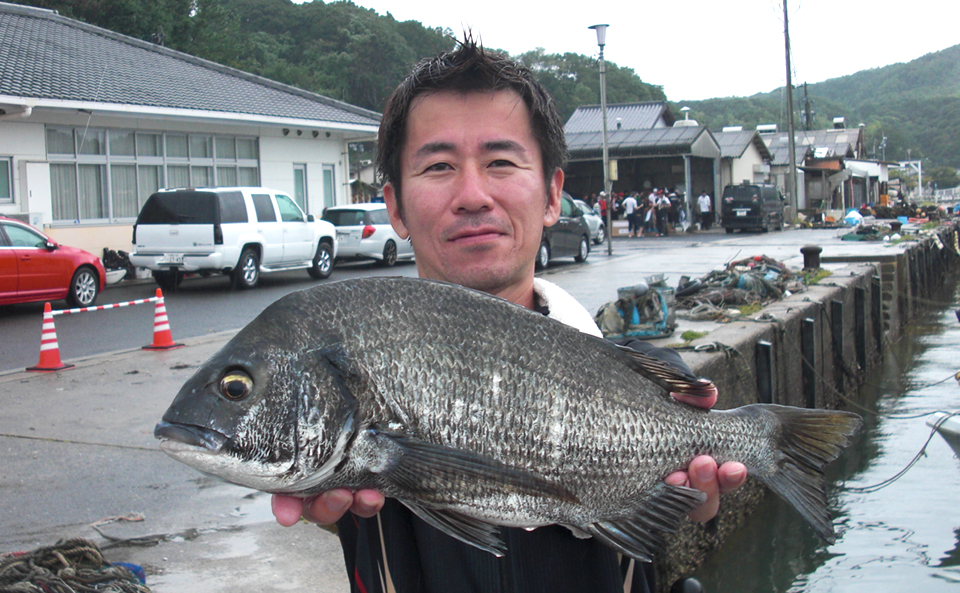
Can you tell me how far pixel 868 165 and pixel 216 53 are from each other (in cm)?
5365

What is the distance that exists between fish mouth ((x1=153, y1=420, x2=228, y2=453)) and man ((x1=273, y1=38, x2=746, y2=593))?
57cm

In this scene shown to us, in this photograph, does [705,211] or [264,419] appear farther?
[705,211]

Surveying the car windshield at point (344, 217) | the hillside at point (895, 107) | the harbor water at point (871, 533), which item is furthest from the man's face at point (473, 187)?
the hillside at point (895, 107)

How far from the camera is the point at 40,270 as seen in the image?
1402cm

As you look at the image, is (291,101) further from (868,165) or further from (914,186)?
(914,186)

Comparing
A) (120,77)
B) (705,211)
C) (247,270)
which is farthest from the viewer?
(705,211)

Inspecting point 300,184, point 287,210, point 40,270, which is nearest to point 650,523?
point 40,270

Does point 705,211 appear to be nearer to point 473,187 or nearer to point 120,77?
point 120,77

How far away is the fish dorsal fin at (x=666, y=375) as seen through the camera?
1761 millimetres

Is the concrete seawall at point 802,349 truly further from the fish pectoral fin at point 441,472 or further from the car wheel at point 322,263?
the car wheel at point 322,263

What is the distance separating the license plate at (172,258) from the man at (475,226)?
53.5ft

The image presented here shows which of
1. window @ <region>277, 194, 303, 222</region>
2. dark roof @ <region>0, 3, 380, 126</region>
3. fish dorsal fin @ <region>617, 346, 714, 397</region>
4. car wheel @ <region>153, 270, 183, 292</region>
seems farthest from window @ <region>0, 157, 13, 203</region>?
fish dorsal fin @ <region>617, 346, 714, 397</region>

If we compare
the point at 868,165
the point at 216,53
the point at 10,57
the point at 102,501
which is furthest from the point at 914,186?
the point at 102,501

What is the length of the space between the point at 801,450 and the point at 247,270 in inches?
674
